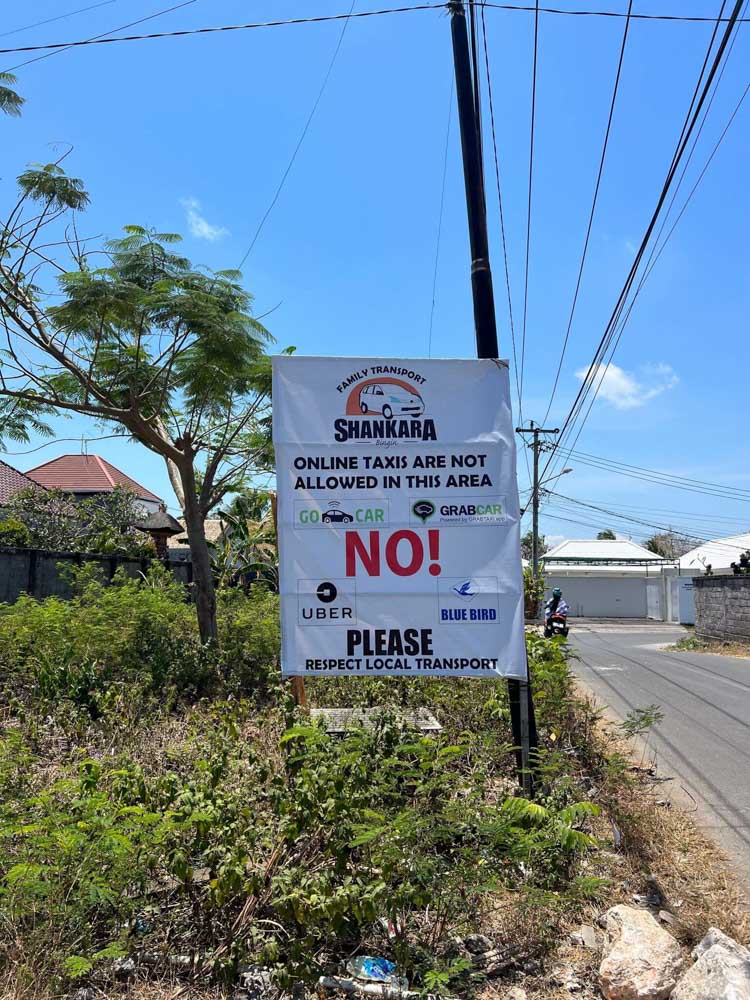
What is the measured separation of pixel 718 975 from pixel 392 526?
287cm

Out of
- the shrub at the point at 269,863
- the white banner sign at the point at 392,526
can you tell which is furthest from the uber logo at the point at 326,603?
the shrub at the point at 269,863

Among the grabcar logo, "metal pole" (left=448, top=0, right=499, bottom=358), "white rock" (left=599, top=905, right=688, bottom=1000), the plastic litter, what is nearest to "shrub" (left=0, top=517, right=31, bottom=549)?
the grabcar logo

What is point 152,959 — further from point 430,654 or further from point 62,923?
point 430,654

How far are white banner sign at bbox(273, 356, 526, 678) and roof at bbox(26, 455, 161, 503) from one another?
111ft

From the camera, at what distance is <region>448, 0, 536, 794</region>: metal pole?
5016mm

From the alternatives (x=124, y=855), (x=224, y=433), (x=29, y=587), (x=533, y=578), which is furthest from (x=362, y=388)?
(x=533, y=578)

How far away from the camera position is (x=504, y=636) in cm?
478

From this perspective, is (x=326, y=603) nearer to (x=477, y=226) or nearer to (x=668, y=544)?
(x=477, y=226)

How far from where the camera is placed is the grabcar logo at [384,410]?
4922mm

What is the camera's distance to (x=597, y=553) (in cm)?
5088

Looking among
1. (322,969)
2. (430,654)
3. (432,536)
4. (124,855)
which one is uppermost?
(432,536)

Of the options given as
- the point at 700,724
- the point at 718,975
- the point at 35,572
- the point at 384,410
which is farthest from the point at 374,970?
the point at 35,572

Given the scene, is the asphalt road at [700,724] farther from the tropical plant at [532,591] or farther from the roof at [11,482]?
the roof at [11,482]

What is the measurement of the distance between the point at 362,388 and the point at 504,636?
1909 millimetres
